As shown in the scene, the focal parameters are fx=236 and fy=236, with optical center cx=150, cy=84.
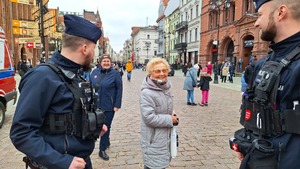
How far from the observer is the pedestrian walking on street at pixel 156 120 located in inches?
116

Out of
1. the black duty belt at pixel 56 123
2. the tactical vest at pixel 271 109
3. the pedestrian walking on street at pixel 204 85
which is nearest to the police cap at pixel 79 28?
the black duty belt at pixel 56 123

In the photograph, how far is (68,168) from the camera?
1.66m

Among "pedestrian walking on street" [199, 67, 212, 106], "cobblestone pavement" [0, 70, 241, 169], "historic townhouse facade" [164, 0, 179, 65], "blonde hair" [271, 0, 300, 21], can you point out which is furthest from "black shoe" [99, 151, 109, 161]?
"historic townhouse facade" [164, 0, 179, 65]

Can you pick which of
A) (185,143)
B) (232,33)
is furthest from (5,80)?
(232,33)

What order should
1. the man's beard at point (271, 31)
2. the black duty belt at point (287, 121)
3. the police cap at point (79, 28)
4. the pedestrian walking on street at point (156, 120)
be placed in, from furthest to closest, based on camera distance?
the pedestrian walking on street at point (156, 120) → the police cap at point (79, 28) → the man's beard at point (271, 31) → the black duty belt at point (287, 121)

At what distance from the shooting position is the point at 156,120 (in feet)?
9.52

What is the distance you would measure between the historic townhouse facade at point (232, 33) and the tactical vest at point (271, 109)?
22.1 meters

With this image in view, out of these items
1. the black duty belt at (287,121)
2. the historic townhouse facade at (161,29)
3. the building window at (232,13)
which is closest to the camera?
the black duty belt at (287,121)

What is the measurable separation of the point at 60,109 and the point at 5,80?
19.4 feet

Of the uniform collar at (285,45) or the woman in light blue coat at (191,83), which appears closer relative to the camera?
the uniform collar at (285,45)

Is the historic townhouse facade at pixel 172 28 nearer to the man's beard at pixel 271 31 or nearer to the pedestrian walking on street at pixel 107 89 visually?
the pedestrian walking on street at pixel 107 89

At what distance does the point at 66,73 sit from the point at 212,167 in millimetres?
3299

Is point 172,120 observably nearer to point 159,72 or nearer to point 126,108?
point 159,72

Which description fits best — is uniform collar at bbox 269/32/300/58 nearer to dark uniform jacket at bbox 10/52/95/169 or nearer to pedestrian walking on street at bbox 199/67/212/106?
dark uniform jacket at bbox 10/52/95/169
